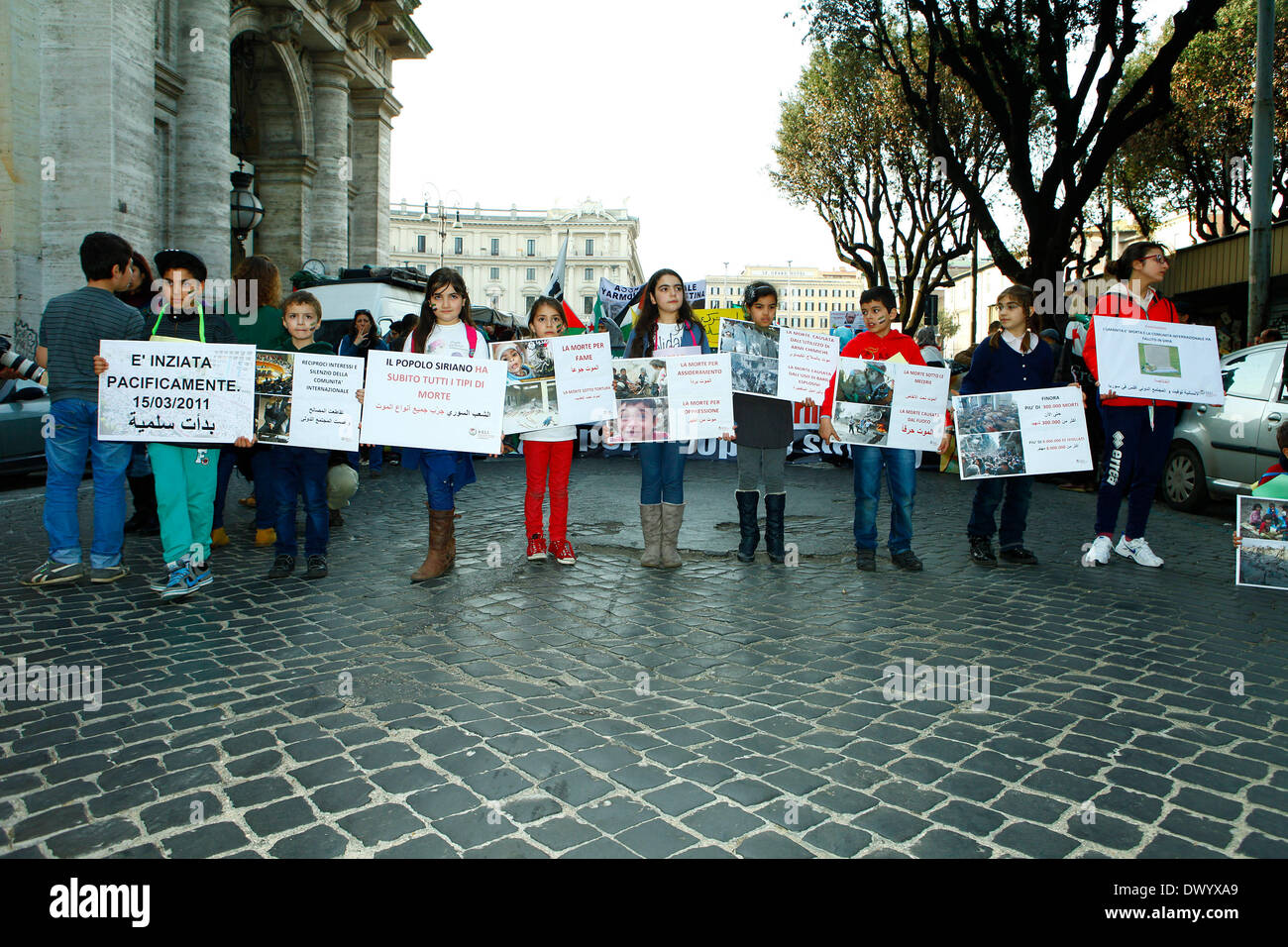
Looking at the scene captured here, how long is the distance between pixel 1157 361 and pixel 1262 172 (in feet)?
29.2

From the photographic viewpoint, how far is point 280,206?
22.8 metres

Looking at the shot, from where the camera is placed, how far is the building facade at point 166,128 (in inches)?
516

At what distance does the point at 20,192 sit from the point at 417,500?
28.6ft

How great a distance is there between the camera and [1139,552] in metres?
6.77

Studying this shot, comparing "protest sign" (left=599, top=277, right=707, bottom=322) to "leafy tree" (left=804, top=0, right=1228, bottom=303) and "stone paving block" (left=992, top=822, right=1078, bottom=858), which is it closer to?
"leafy tree" (left=804, top=0, right=1228, bottom=303)

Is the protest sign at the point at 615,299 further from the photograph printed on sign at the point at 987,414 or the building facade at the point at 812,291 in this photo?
the building facade at the point at 812,291

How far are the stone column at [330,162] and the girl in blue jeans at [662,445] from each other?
1937cm

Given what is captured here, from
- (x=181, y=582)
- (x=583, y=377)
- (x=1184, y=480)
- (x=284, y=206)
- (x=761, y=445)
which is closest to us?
(x=181, y=582)

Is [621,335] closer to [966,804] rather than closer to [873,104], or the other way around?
[966,804]

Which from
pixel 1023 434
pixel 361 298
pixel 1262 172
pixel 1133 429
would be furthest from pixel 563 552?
pixel 1262 172

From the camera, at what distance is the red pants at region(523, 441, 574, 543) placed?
20.7 feet

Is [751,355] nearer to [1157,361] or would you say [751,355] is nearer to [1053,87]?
[1157,361]

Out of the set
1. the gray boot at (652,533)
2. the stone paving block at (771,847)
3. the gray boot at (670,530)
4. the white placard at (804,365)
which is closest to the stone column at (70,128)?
the gray boot at (652,533)

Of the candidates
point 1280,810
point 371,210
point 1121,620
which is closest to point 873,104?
point 371,210
